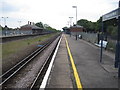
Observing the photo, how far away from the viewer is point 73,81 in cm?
657

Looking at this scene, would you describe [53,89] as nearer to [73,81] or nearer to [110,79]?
[73,81]

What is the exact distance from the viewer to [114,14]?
7492mm

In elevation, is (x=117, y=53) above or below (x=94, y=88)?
above

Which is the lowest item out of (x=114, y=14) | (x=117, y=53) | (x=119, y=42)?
(x=117, y=53)

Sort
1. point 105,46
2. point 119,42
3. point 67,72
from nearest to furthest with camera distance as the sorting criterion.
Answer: point 119,42 → point 67,72 → point 105,46

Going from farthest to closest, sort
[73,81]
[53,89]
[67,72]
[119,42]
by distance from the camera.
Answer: [67,72]
[119,42]
[73,81]
[53,89]

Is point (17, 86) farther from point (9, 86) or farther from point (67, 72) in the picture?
point (67, 72)

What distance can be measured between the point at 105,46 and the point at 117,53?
30.2ft

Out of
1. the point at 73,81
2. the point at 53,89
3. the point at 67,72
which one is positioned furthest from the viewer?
the point at 67,72

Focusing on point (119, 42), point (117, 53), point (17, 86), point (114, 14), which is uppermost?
point (114, 14)

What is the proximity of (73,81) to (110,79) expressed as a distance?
1.50 metres

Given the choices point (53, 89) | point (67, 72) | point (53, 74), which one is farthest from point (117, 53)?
point (53, 89)

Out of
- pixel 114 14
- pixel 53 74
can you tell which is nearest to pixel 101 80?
pixel 53 74

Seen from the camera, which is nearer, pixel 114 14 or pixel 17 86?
pixel 17 86
